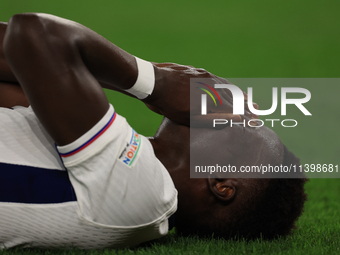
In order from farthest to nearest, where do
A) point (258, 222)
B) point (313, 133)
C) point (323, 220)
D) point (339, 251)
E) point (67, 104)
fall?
point (313, 133)
point (323, 220)
point (258, 222)
point (339, 251)
point (67, 104)

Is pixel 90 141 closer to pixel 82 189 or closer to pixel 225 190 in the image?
pixel 82 189

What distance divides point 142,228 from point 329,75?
642 cm

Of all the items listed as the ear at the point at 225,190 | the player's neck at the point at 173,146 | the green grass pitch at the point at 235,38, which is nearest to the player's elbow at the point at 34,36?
the player's neck at the point at 173,146

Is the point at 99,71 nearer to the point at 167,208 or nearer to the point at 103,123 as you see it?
the point at 103,123

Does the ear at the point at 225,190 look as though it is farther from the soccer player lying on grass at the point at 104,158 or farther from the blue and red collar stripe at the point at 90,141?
the blue and red collar stripe at the point at 90,141

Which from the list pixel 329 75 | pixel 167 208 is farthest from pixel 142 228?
pixel 329 75

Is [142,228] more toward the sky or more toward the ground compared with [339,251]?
more toward the sky

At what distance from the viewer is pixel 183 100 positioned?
1.42m

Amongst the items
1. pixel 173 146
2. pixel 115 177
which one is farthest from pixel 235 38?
pixel 115 177

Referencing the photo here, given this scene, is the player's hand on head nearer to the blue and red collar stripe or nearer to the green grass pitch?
the blue and red collar stripe

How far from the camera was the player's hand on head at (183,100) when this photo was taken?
1.39 m

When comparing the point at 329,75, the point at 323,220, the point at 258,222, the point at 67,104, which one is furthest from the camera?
the point at 329,75

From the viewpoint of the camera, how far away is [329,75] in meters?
6.83

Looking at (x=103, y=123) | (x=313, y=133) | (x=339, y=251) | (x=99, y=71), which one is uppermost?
(x=99, y=71)
